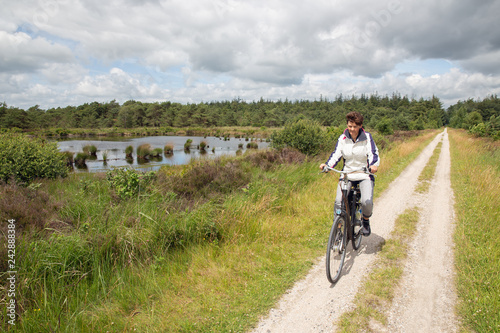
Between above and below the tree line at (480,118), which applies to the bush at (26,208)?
below

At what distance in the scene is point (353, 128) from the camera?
13.3 feet

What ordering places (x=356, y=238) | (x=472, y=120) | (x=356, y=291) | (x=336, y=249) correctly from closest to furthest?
(x=356, y=291) < (x=336, y=249) < (x=356, y=238) < (x=472, y=120)

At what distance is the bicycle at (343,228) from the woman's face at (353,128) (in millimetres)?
605

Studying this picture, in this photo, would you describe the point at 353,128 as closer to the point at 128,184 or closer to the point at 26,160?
the point at 128,184

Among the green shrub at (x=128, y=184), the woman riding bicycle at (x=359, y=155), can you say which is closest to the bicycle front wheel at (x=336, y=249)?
the woman riding bicycle at (x=359, y=155)

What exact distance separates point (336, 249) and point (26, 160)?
28.8 ft

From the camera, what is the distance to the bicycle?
140 inches

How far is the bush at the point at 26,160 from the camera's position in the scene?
682 cm

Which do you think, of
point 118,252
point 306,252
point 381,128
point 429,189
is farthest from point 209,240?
point 381,128

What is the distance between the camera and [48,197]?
17.6 feet

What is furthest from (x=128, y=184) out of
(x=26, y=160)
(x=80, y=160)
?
(x=80, y=160)

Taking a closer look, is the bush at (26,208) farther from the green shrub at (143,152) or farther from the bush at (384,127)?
the bush at (384,127)

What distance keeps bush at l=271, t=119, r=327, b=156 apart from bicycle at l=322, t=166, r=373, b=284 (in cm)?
917

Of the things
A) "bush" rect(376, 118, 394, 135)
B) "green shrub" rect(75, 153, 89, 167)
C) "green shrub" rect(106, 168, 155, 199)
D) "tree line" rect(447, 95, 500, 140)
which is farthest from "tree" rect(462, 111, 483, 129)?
"green shrub" rect(75, 153, 89, 167)
